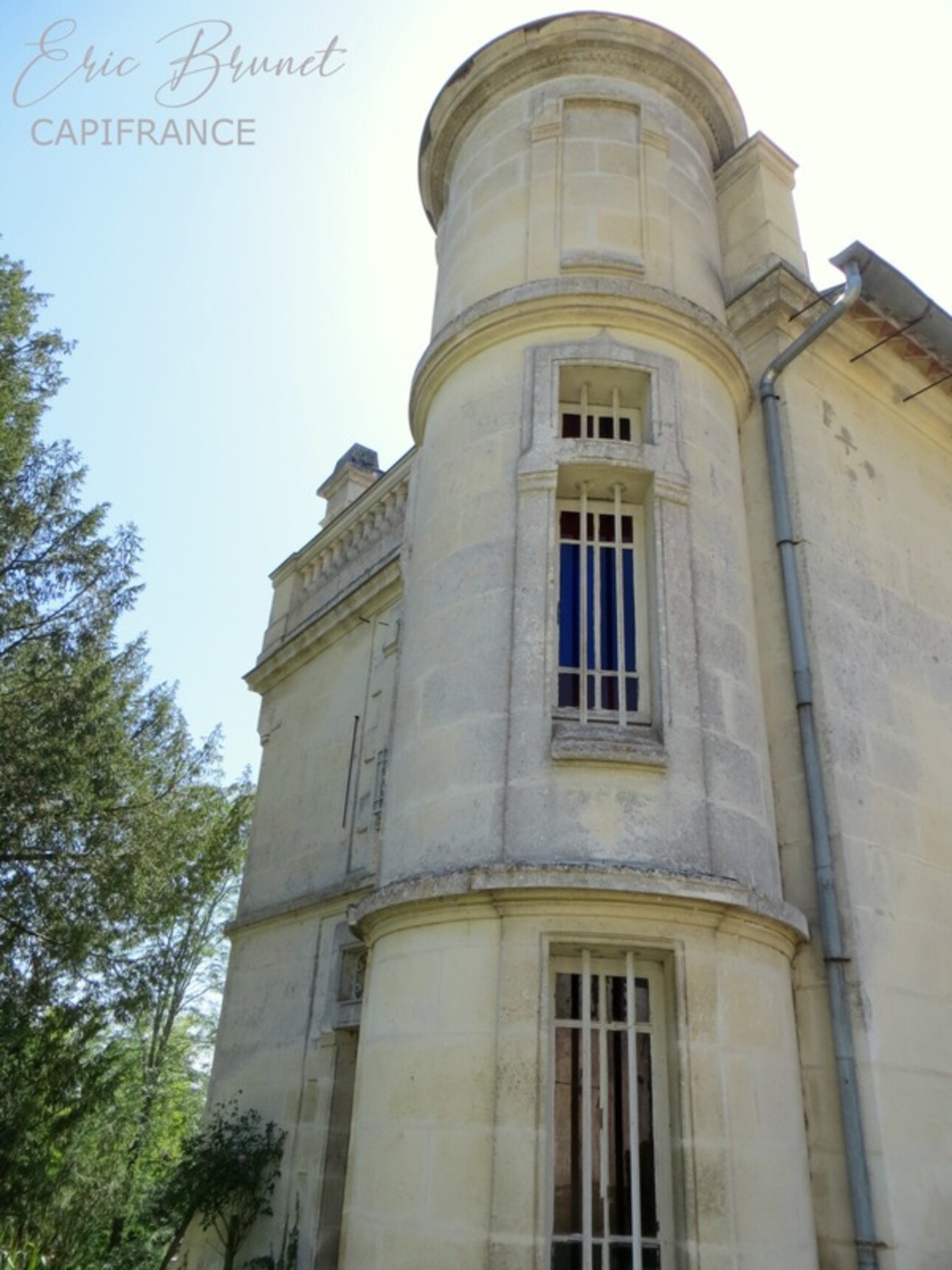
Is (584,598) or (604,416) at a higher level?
(604,416)

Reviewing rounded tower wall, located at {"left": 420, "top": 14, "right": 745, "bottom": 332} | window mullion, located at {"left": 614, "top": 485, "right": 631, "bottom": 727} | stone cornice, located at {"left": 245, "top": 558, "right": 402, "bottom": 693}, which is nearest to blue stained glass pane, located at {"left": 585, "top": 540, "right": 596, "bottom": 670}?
window mullion, located at {"left": 614, "top": 485, "right": 631, "bottom": 727}

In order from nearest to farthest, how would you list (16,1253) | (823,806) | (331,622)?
(823,806), (331,622), (16,1253)

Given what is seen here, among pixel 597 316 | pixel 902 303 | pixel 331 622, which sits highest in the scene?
pixel 902 303

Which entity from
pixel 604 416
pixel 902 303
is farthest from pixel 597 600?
pixel 902 303

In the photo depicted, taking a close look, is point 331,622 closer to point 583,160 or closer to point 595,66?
point 583,160

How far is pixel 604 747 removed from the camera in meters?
6.27

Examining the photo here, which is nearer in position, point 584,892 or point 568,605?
point 584,892

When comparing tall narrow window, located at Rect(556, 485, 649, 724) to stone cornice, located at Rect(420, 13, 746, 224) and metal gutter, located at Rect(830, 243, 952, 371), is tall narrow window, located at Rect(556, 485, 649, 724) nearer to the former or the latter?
metal gutter, located at Rect(830, 243, 952, 371)

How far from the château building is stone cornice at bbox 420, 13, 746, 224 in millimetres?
39

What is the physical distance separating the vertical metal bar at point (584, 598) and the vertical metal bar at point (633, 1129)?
5.88 ft

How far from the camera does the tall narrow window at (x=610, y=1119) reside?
5254mm

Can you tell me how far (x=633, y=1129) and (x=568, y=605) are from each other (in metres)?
3.65

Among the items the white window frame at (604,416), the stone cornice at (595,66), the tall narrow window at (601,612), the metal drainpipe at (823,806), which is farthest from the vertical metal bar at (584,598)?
the stone cornice at (595,66)

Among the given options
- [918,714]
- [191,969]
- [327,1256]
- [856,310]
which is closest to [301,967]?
[327,1256]
